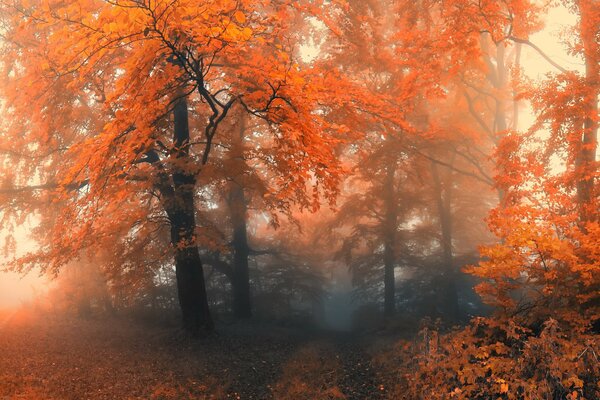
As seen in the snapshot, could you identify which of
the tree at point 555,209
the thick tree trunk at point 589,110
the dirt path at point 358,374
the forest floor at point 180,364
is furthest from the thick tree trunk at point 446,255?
the thick tree trunk at point 589,110

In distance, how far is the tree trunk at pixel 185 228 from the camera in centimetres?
998

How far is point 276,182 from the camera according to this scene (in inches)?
447

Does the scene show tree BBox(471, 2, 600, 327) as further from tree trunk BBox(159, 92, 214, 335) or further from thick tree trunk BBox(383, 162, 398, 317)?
thick tree trunk BBox(383, 162, 398, 317)

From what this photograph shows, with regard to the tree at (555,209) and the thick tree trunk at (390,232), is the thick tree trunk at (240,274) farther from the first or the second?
the tree at (555,209)

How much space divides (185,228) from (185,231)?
0.33m

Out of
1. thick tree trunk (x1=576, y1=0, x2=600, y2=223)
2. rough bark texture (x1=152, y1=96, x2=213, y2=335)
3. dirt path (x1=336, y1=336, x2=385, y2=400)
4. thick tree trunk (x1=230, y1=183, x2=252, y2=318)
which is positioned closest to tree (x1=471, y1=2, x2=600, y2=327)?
thick tree trunk (x1=576, y1=0, x2=600, y2=223)

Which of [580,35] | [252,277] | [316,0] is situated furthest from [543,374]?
[252,277]

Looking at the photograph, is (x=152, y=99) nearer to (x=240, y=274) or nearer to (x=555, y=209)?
(x=555, y=209)

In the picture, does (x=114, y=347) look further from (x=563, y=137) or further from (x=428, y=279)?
(x=428, y=279)

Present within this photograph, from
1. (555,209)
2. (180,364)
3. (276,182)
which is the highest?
(276,182)

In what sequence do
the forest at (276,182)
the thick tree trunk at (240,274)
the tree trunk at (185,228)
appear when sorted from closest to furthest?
the forest at (276,182) < the tree trunk at (185,228) < the thick tree trunk at (240,274)

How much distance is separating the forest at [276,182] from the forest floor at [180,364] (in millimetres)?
77

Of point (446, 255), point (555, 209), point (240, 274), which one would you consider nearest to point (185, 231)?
point (240, 274)

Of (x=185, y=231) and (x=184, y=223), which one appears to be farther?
(x=184, y=223)
